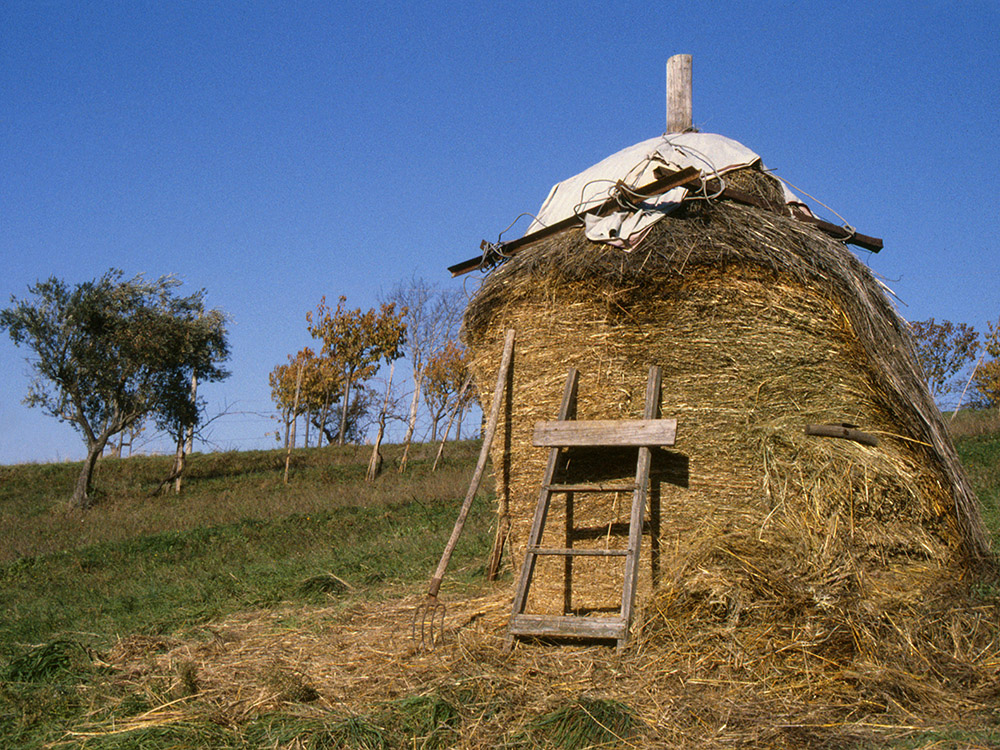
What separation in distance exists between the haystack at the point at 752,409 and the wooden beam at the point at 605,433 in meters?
0.30

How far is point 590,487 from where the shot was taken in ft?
21.1

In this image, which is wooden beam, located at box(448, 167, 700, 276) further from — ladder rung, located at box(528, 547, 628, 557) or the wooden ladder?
ladder rung, located at box(528, 547, 628, 557)

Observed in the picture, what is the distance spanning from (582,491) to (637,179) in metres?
2.78

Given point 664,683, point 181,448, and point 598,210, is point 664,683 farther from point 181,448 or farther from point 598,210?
point 181,448

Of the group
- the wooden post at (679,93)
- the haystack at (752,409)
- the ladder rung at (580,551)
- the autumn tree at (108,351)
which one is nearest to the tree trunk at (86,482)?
the autumn tree at (108,351)

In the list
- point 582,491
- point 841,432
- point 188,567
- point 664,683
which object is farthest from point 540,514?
point 188,567

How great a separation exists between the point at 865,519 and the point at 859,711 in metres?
1.77

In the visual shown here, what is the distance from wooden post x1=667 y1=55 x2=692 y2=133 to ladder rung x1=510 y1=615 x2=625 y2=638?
16.7 ft

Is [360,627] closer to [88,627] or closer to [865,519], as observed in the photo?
[88,627]

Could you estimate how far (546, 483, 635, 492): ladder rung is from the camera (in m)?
6.25

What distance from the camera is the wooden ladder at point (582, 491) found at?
576 centimetres

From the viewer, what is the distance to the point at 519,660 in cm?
564

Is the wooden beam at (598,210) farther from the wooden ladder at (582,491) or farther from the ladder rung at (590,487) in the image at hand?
the ladder rung at (590,487)

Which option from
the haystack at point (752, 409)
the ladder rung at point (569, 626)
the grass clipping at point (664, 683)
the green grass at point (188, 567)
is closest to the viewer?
the grass clipping at point (664, 683)
